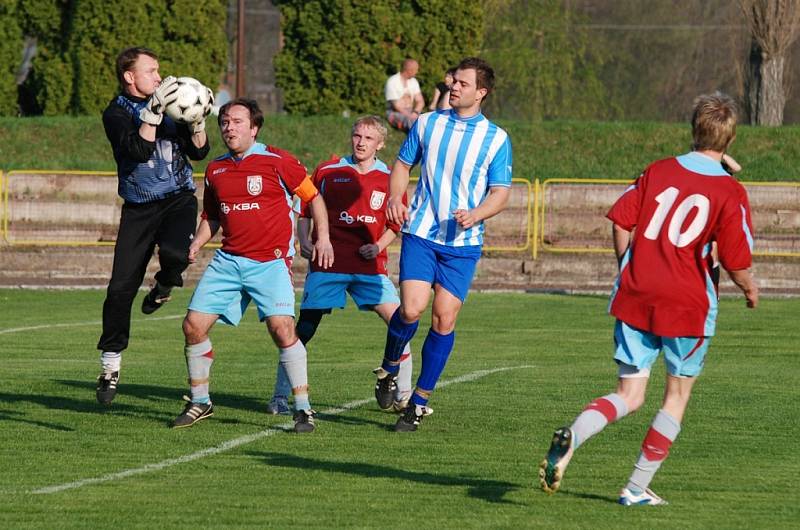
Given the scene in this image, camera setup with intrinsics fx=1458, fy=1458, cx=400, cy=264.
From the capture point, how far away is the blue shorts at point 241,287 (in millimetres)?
8602

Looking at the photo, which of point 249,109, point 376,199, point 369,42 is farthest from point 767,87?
point 249,109

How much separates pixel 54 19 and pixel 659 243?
80.1 feet

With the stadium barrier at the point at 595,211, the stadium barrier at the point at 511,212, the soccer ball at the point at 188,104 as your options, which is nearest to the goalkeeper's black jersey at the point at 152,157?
the soccer ball at the point at 188,104

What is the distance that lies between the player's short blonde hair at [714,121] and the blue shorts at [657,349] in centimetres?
87

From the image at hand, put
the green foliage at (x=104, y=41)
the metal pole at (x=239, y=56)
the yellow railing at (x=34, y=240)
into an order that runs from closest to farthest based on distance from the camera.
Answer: the yellow railing at (x=34, y=240) < the green foliage at (x=104, y=41) < the metal pole at (x=239, y=56)

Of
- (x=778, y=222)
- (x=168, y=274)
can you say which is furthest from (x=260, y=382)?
(x=778, y=222)

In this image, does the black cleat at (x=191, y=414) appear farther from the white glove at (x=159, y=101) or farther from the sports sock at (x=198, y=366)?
the white glove at (x=159, y=101)

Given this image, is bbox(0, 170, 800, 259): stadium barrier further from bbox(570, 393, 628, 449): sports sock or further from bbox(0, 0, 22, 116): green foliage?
bbox(570, 393, 628, 449): sports sock

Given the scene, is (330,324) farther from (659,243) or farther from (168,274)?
(659,243)

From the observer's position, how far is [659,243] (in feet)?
21.2

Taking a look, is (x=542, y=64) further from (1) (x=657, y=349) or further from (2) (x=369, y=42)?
(1) (x=657, y=349)

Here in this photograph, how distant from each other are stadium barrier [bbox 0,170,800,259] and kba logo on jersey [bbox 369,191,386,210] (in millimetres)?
12907

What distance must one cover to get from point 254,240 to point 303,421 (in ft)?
3.63

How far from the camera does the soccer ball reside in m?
8.66
